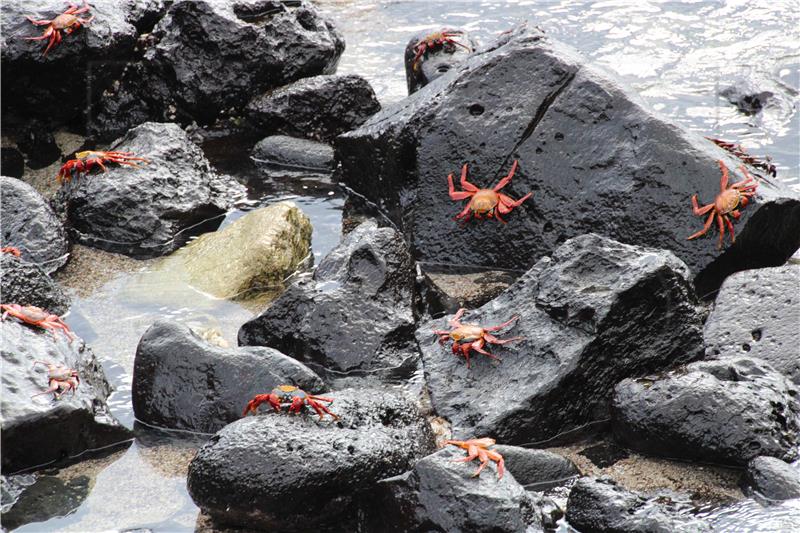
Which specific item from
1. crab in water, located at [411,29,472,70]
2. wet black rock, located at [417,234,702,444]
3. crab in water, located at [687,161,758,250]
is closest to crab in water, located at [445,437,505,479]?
wet black rock, located at [417,234,702,444]

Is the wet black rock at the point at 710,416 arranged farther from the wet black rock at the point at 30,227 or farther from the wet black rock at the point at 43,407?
the wet black rock at the point at 30,227

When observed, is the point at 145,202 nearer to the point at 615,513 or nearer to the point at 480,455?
the point at 480,455

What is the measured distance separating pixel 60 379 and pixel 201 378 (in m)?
0.71

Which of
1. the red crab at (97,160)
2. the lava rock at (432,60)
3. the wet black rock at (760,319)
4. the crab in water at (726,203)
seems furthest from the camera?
the lava rock at (432,60)

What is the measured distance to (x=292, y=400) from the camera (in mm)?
4969

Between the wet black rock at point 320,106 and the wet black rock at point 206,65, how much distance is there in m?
0.37

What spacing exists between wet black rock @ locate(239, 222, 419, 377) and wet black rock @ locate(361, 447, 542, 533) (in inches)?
59.3

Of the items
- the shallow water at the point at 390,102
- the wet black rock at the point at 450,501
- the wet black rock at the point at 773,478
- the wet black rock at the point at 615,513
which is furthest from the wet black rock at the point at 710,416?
the wet black rock at the point at 450,501

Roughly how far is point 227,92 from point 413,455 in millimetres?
5559

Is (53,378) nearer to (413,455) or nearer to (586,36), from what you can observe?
(413,455)

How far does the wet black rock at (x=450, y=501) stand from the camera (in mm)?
4355

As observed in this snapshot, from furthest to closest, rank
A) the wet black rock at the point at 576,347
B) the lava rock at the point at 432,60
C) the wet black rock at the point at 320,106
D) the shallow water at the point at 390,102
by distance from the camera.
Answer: the lava rock at the point at 432,60
the wet black rock at the point at 320,106
the wet black rock at the point at 576,347
the shallow water at the point at 390,102

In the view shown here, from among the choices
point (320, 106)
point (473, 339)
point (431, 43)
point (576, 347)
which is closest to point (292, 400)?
point (473, 339)

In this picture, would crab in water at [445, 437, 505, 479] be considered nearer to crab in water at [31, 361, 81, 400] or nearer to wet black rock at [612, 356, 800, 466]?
wet black rock at [612, 356, 800, 466]
